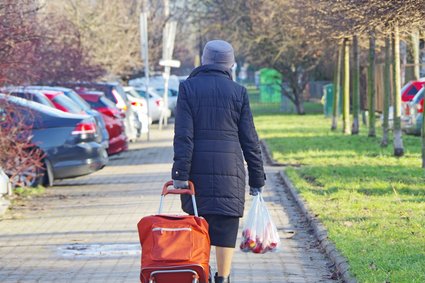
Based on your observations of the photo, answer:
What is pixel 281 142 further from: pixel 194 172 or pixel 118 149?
pixel 194 172

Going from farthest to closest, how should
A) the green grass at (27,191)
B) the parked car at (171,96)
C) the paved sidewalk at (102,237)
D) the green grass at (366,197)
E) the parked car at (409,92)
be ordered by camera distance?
the parked car at (171,96) < the parked car at (409,92) < the green grass at (27,191) < the paved sidewalk at (102,237) < the green grass at (366,197)

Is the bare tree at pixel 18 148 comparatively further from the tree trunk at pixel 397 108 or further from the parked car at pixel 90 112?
the tree trunk at pixel 397 108

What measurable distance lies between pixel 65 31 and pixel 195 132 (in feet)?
73.5

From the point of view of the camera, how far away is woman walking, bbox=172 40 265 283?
7.00m

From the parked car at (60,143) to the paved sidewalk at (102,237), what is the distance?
0.39m

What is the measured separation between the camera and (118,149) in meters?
22.0

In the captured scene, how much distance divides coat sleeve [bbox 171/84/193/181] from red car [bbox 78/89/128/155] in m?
14.4

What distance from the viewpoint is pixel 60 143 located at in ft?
52.4

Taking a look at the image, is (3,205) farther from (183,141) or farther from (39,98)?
(183,141)

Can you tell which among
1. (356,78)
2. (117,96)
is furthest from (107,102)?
(356,78)

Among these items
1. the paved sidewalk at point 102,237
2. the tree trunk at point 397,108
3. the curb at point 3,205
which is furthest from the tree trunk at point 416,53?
the curb at point 3,205

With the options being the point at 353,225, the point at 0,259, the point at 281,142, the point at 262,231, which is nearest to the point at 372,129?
the point at 281,142

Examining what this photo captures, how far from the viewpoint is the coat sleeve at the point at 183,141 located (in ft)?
22.7

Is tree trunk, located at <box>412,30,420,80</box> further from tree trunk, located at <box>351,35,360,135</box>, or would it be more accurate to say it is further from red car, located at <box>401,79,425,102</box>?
tree trunk, located at <box>351,35,360,135</box>
